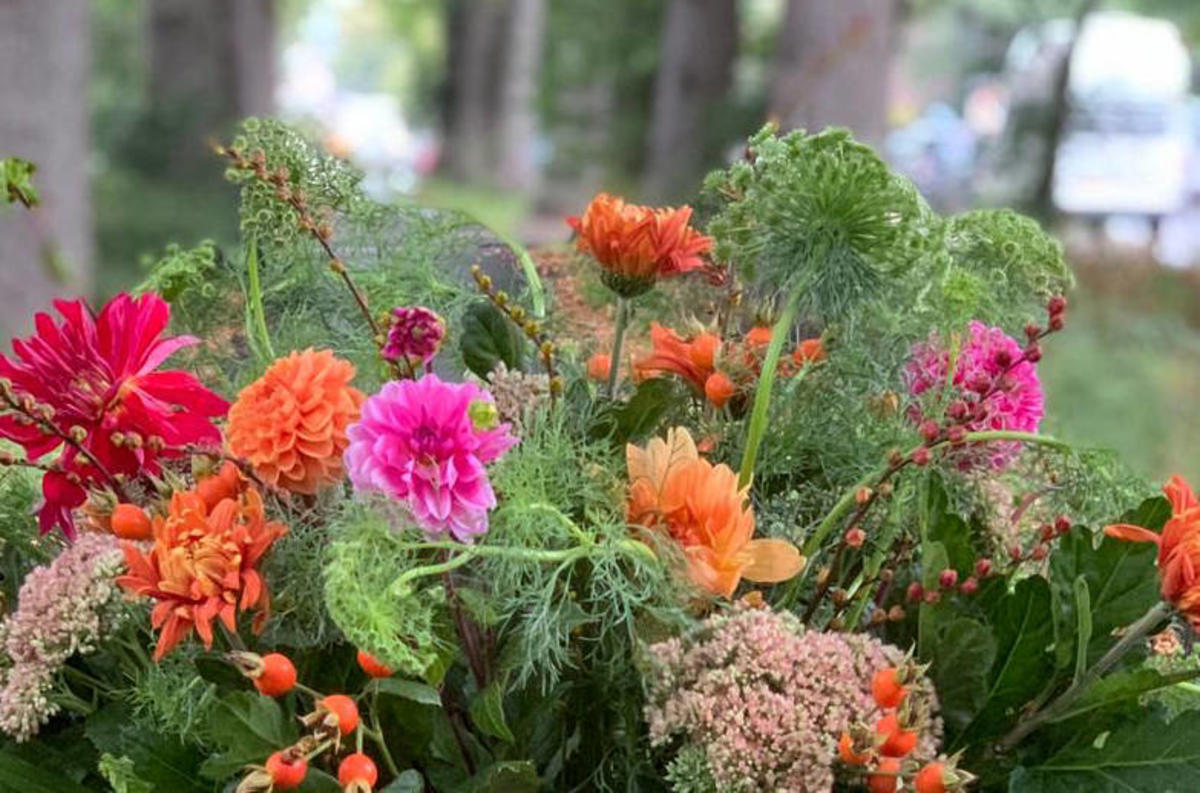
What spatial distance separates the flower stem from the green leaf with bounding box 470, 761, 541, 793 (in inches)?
9.3

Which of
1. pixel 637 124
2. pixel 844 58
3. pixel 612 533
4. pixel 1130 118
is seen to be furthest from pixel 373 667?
pixel 1130 118

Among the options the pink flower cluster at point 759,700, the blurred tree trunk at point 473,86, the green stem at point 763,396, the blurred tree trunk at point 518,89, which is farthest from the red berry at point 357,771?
the blurred tree trunk at point 473,86

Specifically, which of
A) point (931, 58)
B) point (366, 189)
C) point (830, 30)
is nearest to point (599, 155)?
point (830, 30)

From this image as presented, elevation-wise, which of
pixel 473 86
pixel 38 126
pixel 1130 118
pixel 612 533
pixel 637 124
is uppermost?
pixel 612 533

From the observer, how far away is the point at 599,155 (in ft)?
31.2

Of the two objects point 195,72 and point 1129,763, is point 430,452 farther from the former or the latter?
point 195,72

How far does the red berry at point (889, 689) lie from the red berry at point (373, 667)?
0.68 ft

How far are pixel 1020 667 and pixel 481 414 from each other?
301 mm

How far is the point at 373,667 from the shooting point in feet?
2.13

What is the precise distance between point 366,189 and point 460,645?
0.31 m

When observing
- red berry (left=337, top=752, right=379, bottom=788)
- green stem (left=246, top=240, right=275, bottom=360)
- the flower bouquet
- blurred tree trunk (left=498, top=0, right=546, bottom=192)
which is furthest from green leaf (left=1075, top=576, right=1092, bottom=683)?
blurred tree trunk (left=498, top=0, right=546, bottom=192)

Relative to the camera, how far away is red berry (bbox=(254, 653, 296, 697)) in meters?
0.63

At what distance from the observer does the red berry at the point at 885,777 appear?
2.14ft

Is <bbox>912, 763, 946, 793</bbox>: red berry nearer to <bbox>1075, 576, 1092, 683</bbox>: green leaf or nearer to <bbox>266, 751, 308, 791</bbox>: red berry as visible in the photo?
<bbox>1075, 576, 1092, 683</bbox>: green leaf
